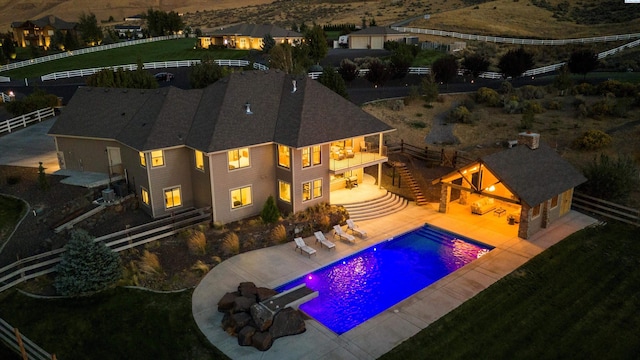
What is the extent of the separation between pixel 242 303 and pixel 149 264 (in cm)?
596

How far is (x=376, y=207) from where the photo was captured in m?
29.2

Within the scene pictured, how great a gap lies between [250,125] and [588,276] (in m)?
18.4

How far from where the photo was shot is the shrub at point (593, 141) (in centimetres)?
3741

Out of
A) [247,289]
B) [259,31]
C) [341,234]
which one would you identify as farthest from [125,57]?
[247,289]

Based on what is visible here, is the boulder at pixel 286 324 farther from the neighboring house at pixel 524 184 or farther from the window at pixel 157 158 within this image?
the neighboring house at pixel 524 184

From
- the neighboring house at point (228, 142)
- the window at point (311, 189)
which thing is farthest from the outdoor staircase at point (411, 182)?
the window at point (311, 189)

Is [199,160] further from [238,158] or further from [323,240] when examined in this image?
[323,240]

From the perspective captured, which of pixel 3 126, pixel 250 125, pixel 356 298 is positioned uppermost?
pixel 250 125

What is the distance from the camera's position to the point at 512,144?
28891 mm

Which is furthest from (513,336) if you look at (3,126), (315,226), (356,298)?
(3,126)

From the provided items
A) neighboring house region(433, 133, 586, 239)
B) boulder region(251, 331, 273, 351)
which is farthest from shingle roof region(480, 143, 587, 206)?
boulder region(251, 331, 273, 351)

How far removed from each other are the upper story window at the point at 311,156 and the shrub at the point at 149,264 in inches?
373

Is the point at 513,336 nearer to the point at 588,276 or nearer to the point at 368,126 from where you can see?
the point at 588,276

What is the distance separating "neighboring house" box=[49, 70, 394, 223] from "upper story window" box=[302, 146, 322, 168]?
63 millimetres
